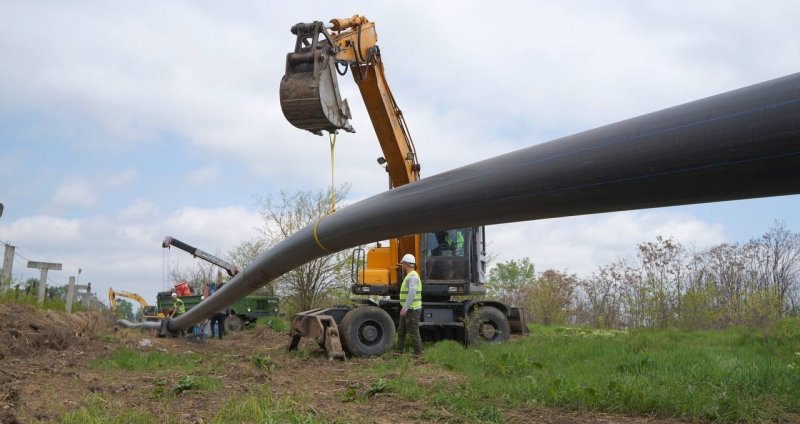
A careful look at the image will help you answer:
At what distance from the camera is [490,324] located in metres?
11.6

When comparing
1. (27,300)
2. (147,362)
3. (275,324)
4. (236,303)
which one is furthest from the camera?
(236,303)

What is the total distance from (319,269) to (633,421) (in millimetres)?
19810

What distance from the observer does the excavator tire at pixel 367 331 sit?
Result: 10.2 metres

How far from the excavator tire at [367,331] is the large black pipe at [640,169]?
690cm

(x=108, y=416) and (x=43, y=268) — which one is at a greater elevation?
(x=43, y=268)

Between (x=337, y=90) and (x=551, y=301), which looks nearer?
(x=337, y=90)

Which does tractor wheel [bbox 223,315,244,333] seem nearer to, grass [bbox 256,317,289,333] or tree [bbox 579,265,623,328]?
grass [bbox 256,317,289,333]

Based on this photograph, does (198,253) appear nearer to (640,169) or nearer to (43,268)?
(43,268)

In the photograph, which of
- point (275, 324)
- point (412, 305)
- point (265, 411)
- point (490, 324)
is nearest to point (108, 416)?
point (265, 411)

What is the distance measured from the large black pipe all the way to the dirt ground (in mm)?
2236

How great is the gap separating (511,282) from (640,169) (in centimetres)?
2848

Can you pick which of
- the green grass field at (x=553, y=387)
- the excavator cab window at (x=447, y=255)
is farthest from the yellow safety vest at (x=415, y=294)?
the green grass field at (x=553, y=387)

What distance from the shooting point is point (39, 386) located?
6.10 meters

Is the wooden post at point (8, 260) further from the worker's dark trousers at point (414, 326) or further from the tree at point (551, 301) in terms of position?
the tree at point (551, 301)
